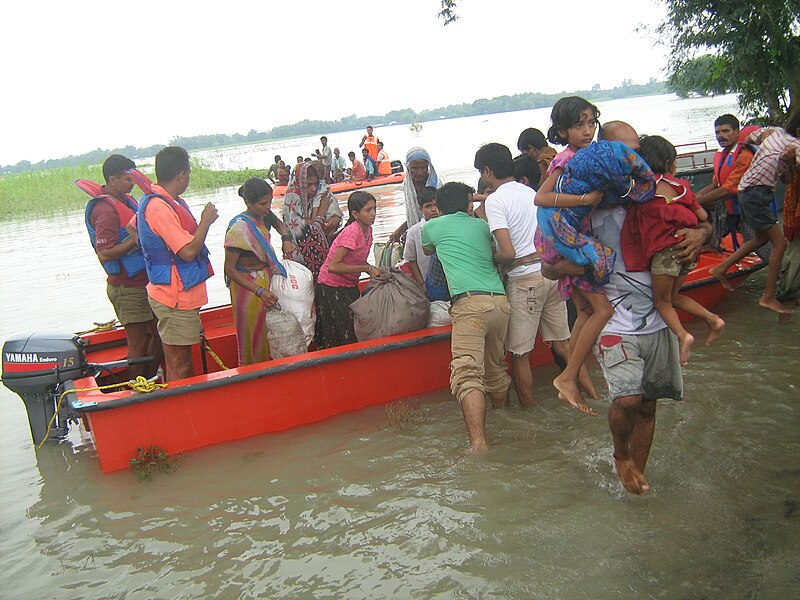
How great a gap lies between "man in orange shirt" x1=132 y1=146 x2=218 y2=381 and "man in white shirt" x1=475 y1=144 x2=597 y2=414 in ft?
5.75

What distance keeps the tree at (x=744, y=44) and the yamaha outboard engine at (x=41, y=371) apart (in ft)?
27.4

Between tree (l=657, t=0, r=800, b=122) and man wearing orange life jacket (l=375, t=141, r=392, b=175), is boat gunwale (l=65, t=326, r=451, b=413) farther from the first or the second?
man wearing orange life jacket (l=375, t=141, r=392, b=175)

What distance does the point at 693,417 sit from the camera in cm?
434

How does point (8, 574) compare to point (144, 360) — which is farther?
point (144, 360)

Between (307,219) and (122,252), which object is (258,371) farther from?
(307,219)

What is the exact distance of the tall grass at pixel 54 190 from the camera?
27438 mm

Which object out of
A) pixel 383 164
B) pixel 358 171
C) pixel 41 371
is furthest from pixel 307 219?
pixel 383 164

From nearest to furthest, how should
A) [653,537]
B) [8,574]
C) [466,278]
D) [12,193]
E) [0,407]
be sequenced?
[653,537]
[8,574]
[466,278]
[0,407]
[12,193]

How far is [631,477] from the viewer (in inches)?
133

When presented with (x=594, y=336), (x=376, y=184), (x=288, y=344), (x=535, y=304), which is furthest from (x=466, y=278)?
(x=376, y=184)

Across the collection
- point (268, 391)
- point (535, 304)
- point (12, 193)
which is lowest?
point (268, 391)

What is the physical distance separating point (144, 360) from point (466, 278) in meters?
2.30

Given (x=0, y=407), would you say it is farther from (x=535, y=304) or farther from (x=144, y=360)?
(x=535, y=304)

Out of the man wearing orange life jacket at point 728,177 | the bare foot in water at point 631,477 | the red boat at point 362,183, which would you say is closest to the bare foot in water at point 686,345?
the bare foot in water at point 631,477
